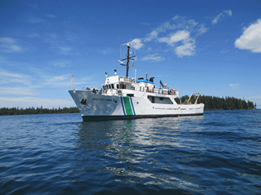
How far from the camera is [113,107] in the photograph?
20.4 m

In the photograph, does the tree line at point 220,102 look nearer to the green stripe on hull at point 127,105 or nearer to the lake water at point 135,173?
the green stripe on hull at point 127,105

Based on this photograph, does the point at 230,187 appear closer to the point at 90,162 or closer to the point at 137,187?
the point at 137,187

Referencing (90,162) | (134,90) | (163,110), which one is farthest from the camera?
(163,110)

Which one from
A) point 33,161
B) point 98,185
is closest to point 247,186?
point 98,185

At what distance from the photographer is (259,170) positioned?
3904 millimetres

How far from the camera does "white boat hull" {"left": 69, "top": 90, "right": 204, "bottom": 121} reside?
61.1 ft

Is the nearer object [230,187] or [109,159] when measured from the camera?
[230,187]

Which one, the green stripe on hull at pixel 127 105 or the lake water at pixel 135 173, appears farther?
the green stripe on hull at pixel 127 105

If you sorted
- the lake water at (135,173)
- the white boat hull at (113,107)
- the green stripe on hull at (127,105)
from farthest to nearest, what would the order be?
the green stripe on hull at (127,105) < the white boat hull at (113,107) < the lake water at (135,173)

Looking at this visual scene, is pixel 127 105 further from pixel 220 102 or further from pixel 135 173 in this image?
pixel 220 102

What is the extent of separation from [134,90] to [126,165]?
18.4m

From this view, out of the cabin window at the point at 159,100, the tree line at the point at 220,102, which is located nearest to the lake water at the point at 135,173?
the cabin window at the point at 159,100

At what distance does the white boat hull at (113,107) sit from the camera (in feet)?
61.1

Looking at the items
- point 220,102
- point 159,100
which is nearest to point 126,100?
point 159,100
